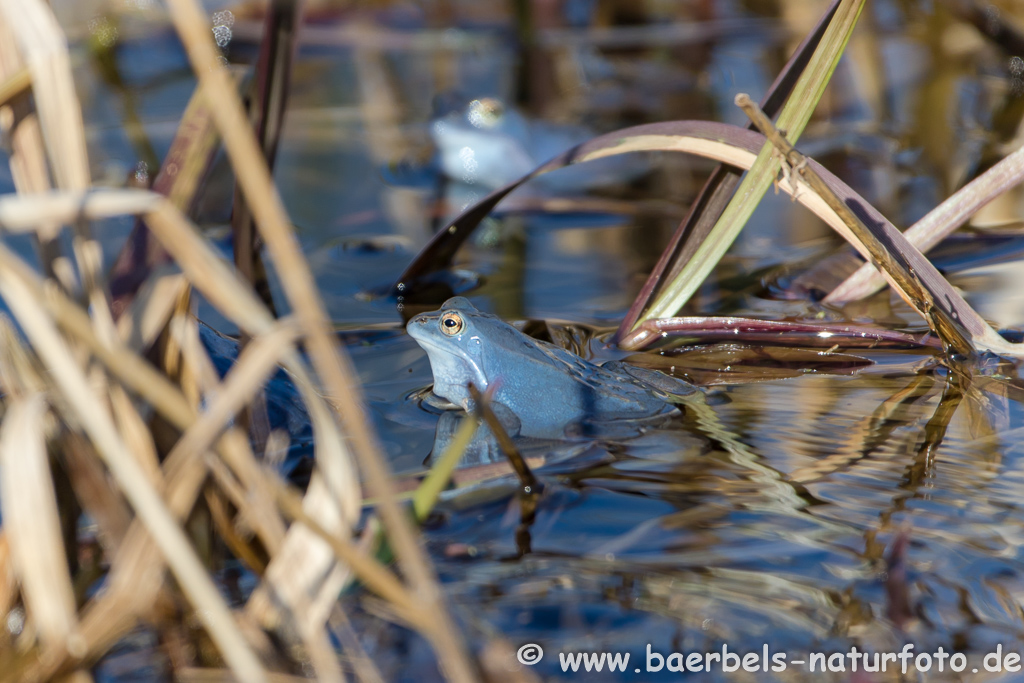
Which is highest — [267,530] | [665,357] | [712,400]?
[665,357]

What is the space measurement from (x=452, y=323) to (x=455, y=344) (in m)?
0.07

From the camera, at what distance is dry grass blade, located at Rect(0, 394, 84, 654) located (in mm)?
1248

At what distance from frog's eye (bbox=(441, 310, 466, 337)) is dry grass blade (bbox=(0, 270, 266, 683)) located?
1407 millimetres

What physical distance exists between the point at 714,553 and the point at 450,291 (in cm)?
180

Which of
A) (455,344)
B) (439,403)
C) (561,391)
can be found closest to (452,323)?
(455,344)

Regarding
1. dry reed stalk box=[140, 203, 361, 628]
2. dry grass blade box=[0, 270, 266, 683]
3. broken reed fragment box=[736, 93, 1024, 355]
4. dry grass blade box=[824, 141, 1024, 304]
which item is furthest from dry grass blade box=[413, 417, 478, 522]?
dry grass blade box=[824, 141, 1024, 304]

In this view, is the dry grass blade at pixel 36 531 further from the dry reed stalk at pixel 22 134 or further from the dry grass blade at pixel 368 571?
the dry reed stalk at pixel 22 134

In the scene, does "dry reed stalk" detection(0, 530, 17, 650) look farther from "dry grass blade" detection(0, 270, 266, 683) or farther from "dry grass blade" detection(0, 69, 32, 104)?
"dry grass blade" detection(0, 69, 32, 104)

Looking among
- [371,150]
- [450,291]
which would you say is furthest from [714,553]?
[371,150]

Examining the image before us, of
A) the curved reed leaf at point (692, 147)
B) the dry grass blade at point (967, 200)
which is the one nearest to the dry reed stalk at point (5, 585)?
the curved reed leaf at point (692, 147)

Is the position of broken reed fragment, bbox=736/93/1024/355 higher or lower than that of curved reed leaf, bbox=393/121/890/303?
lower

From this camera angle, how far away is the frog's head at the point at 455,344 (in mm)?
2531

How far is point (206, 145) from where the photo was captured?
1688mm

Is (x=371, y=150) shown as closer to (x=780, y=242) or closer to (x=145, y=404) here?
(x=780, y=242)
